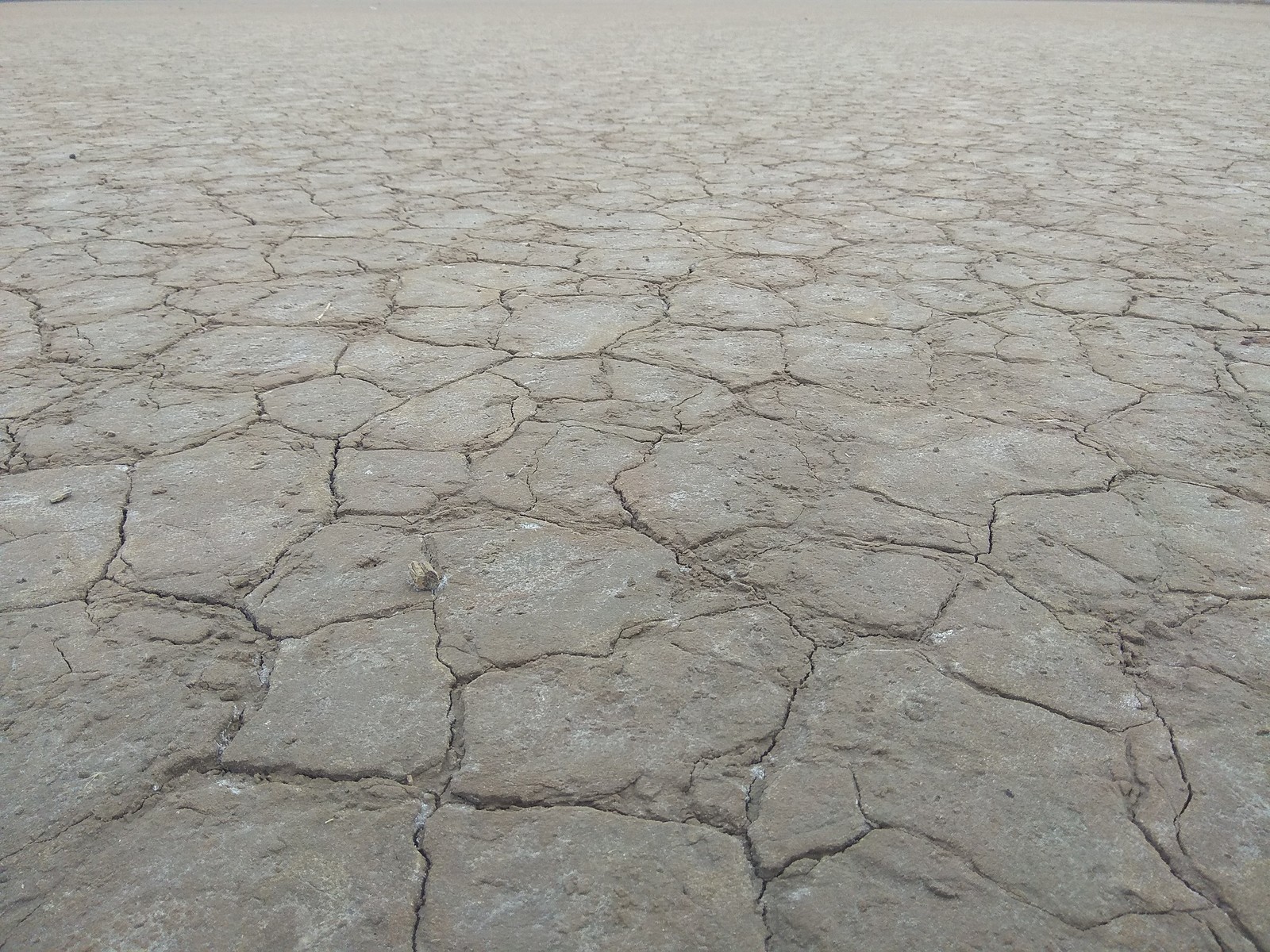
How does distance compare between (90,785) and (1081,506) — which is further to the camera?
(1081,506)

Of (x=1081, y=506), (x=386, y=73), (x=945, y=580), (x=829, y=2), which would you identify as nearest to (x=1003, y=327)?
(x=1081, y=506)

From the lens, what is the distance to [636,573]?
151 centimetres

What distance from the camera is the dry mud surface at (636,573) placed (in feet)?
3.37

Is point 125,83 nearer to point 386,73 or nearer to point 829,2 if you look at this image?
point 386,73

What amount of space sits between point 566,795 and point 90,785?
54 centimetres


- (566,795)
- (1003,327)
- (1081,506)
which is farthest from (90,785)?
(1003,327)

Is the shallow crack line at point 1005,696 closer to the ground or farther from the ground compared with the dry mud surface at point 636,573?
farther from the ground

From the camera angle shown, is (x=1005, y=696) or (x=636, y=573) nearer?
(x=1005, y=696)

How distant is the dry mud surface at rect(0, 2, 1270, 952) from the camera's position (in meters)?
1.03

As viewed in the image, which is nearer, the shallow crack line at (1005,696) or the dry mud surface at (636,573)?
the dry mud surface at (636,573)

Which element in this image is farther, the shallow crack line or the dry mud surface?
the shallow crack line

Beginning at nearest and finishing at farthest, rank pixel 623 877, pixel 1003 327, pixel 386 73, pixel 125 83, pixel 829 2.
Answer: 1. pixel 623 877
2. pixel 1003 327
3. pixel 125 83
4. pixel 386 73
5. pixel 829 2

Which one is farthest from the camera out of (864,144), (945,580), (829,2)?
(829,2)

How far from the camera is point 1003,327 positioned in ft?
7.91
